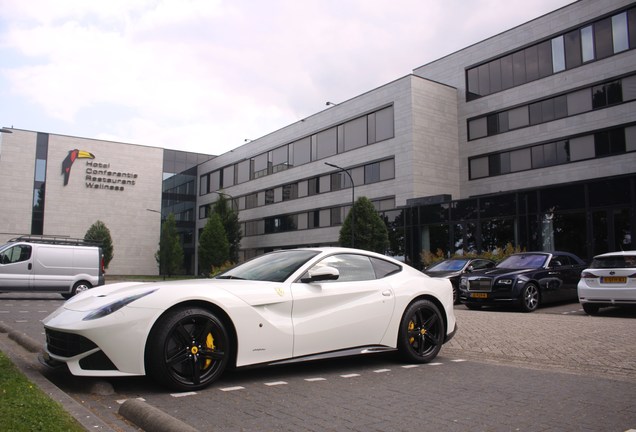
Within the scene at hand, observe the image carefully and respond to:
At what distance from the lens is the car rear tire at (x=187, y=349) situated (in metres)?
4.60

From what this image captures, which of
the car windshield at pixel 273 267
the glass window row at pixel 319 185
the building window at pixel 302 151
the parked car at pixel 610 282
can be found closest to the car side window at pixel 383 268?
the car windshield at pixel 273 267

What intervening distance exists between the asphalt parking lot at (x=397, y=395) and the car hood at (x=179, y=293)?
73 cm

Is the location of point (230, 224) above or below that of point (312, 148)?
below

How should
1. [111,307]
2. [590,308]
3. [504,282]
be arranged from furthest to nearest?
[504,282] < [590,308] < [111,307]

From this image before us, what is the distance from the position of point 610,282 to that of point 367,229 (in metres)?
23.9

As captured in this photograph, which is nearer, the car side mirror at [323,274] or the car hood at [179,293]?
the car hood at [179,293]

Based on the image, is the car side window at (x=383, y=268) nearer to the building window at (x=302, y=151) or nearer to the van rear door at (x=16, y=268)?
the van rear door at (x=16, y=268)

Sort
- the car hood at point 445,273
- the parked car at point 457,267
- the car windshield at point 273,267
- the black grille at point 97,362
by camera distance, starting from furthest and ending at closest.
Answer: the parked car at point 457,267 < the car hood at point 445,273 < the car windshield at point 273,267 < the black grille at point 97,362

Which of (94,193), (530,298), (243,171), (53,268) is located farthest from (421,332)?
(94,193)

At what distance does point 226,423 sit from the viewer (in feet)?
12.6

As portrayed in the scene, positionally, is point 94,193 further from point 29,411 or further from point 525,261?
point 29,411

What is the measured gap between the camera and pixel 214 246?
52938mm

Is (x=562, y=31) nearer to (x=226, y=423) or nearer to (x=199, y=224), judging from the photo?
(x=226, y=423)

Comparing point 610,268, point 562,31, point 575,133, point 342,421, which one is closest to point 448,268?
point 610,268
